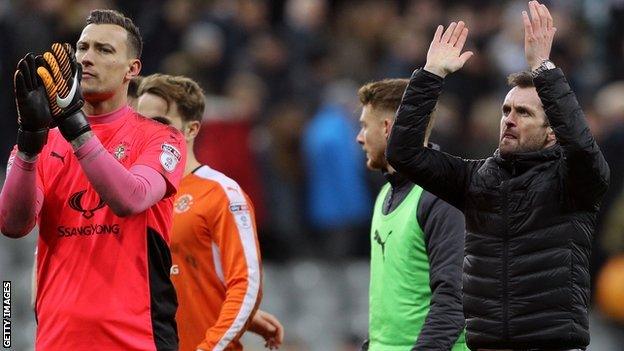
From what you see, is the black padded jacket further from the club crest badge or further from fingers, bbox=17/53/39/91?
fingers, bbox=17/53/39/91

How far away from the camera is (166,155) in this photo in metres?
5.86

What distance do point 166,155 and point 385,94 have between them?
5.64ft

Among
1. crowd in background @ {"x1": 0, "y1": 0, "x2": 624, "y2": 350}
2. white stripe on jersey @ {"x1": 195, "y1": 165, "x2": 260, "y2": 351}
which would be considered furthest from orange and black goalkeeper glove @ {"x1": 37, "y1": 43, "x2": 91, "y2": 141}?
crowd in background @ {"x1": 0, "y1": 0, "x2": 624, "y2": 350}

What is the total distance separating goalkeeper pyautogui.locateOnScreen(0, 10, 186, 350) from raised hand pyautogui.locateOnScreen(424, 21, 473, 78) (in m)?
1.16

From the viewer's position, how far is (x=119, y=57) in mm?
6086

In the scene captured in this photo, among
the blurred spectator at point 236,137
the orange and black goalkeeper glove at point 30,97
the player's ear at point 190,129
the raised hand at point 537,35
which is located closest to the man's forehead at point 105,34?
the orange and black goalkeeper glove at point 30,97

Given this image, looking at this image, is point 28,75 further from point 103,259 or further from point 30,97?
point 103,259

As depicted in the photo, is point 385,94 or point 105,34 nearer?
point 105,34

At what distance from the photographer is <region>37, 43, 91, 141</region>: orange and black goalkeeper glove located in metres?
5.46

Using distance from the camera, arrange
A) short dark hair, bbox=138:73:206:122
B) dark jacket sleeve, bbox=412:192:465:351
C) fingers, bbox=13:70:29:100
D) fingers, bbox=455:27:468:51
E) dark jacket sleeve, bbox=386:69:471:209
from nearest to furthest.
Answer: fingers, bbox=13:70:29:100
dark jacket sleeve, bbox=386:69:471:209
fingers, bbox=455:27:468:51
dark jacket sleeve, bbox=412:192:465:351
short dark hair, bbox=138:73:206:122

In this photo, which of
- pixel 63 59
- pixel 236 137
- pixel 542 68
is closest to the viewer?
pixel 63 59

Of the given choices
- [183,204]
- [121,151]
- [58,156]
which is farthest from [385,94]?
[58,156]

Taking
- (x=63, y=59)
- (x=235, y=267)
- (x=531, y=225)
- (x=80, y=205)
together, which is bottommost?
(x=235, y=267)

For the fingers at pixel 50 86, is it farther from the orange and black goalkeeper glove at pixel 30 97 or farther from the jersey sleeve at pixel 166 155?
the jersey sleeve at pixel 166 155
